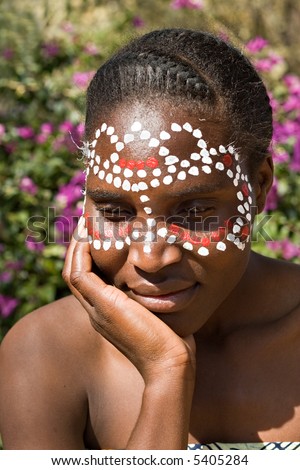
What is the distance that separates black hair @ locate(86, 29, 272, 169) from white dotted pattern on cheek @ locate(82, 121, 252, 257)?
92mm

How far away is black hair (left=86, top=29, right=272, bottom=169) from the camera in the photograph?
2582mm

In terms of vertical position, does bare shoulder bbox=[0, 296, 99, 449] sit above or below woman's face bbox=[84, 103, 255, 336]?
below

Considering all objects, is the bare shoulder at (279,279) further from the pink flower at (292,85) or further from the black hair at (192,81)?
the pink flower at (292,85)

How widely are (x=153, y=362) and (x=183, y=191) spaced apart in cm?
59

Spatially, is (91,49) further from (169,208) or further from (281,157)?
(169,208)

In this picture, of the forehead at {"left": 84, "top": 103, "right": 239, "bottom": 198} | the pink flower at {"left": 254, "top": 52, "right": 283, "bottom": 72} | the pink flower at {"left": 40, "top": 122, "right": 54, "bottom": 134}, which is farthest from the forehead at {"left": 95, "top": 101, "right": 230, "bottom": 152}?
the pink flower at {"left": 254, "top": 52, "right": 283, "bottom": 72}

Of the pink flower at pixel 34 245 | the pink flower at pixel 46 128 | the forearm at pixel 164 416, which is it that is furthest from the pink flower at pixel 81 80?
the forearm at pixel 164 416

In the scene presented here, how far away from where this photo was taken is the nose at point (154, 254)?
2504mm

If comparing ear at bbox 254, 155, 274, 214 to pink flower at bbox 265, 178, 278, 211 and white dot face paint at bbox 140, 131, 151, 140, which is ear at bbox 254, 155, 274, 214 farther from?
pink flower at bbox 265, 178, 278, 211

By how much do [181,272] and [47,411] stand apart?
824mm

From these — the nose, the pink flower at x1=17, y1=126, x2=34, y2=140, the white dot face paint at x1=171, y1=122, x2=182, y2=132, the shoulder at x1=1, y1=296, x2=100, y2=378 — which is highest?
the pink flower at x1=17, y1=126, x2=34, y2=140

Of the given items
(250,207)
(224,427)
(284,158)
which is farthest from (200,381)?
(284,158)

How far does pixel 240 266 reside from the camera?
2.74 metres

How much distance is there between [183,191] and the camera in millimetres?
2549
